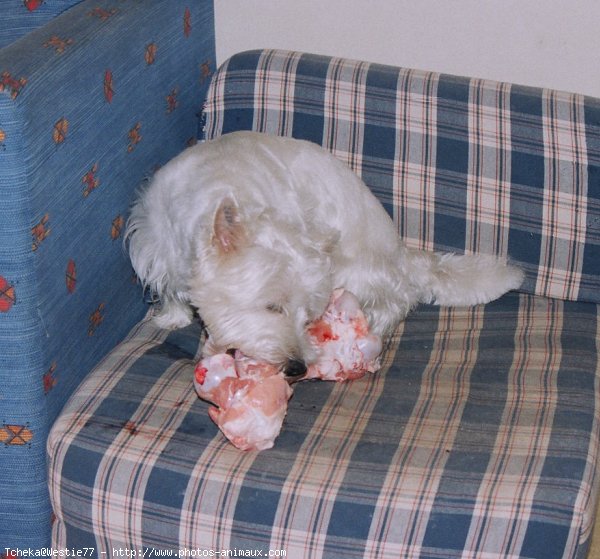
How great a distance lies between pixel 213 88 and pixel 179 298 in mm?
786

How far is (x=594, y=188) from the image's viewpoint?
2859 millimetres

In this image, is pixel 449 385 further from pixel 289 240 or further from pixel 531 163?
pixel 531 163

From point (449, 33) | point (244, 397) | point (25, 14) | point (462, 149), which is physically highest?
point (25, 14)

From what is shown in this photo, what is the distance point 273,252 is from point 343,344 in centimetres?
35

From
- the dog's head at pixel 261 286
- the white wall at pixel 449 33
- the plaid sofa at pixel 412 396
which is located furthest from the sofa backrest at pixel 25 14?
the dog's head at pixel 261 286

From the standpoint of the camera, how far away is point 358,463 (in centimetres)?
219

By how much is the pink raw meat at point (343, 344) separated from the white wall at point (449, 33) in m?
1.25

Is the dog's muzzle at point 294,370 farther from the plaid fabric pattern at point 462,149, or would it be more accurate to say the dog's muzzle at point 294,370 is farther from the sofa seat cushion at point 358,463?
the plaid fabric pattern at point 462,149

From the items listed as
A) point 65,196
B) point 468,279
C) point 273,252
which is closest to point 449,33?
point 468,279

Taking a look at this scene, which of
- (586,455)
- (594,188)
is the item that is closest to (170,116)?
(594,188)

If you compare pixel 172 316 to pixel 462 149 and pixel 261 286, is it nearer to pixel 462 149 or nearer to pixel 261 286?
pixel 261 286

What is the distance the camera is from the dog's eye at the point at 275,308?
97.3 inches

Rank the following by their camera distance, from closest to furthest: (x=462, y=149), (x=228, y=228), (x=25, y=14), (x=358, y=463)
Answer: (x=358, y=463)
(x=228, y=228)
(x=462, y=149)
(x=25, y=14)

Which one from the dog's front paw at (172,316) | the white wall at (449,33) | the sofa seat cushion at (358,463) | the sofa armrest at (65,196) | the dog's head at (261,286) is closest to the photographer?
the sofa seat cushion at (358,463)
